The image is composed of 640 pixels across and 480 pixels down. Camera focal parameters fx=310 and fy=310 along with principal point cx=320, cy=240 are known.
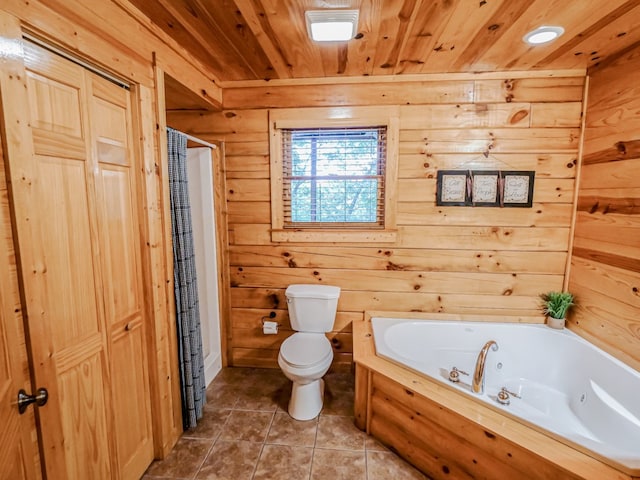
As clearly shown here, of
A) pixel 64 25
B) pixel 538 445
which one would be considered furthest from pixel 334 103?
pixel 538 445

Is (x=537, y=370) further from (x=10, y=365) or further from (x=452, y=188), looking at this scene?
(x=10, y=365)

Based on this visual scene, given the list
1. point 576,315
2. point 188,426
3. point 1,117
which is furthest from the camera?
point 576,315

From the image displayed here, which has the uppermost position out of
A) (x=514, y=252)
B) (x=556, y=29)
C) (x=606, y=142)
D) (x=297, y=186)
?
(x=556, y=29)

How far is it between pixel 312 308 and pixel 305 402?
630 millimetres

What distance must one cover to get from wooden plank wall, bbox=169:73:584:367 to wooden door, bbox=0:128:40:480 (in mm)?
1630

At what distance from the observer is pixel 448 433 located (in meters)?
1.55

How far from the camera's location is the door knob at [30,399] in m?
0.94

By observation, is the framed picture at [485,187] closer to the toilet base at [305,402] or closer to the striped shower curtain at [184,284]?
the toilet base at [305,402]

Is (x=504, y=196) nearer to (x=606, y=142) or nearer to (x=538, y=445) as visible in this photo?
(x=606, y=142)

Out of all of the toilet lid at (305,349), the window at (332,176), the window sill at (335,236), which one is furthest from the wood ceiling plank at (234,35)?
the toilet lid at (305,349)

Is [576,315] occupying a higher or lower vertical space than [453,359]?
higher

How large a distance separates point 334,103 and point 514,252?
177 cm

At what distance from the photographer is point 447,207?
2.35 m

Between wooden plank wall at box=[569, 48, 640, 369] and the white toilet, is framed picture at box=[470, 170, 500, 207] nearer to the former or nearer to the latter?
wooden plank wall at box=[569, 48, 640, 369]
